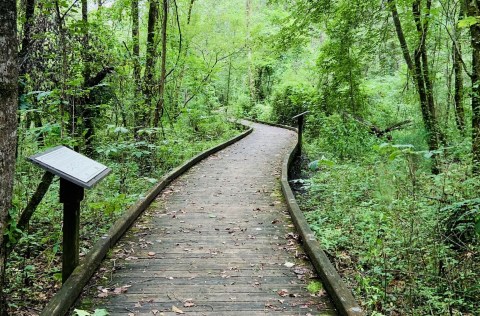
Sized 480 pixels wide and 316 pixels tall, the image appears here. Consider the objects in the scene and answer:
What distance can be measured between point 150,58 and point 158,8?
65.5 inches

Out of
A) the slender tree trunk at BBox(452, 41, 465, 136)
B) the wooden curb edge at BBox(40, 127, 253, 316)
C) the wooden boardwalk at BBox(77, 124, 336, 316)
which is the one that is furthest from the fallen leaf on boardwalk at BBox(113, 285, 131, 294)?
the slender tree trunk at BBox(452, 41, 465, 136)

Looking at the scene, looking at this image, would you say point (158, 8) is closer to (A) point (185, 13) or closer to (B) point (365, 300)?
(A) point (185, 13)

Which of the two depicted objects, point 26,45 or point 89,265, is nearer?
point 89,265

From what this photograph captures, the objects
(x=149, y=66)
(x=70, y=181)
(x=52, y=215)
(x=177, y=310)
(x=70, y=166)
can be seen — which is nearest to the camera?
(x=70, y=181)

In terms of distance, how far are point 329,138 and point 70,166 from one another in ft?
40.8

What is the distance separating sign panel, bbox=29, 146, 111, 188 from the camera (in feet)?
11.3

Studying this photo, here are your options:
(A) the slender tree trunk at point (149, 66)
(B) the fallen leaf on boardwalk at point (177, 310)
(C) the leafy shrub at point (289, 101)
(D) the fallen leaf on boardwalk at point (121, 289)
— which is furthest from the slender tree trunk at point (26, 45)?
(C) the leafy shrub at point (289, 101)

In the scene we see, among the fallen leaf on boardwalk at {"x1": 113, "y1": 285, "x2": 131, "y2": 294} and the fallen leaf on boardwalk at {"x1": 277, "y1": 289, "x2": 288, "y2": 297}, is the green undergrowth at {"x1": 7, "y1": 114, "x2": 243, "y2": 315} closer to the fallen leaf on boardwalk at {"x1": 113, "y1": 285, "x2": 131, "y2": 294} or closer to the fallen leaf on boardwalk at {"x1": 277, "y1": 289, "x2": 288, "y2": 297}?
the fallen leaf on boardwalk at {"x1": 113, "y1": 285, "x2": 131, "y2": 294}

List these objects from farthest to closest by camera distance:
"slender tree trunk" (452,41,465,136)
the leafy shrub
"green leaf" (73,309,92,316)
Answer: the leafy shrub → "slender tree trunk" (452,41,465,136) → "green leaf" (73,309,92,316)

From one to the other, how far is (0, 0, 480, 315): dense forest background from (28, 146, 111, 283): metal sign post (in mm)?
456

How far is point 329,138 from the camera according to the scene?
1510 centimetres

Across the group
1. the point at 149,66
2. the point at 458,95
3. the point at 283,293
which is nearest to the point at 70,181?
the point at 283,293

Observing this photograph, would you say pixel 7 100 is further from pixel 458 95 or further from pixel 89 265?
pixel 458 95

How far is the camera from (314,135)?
20578mm
